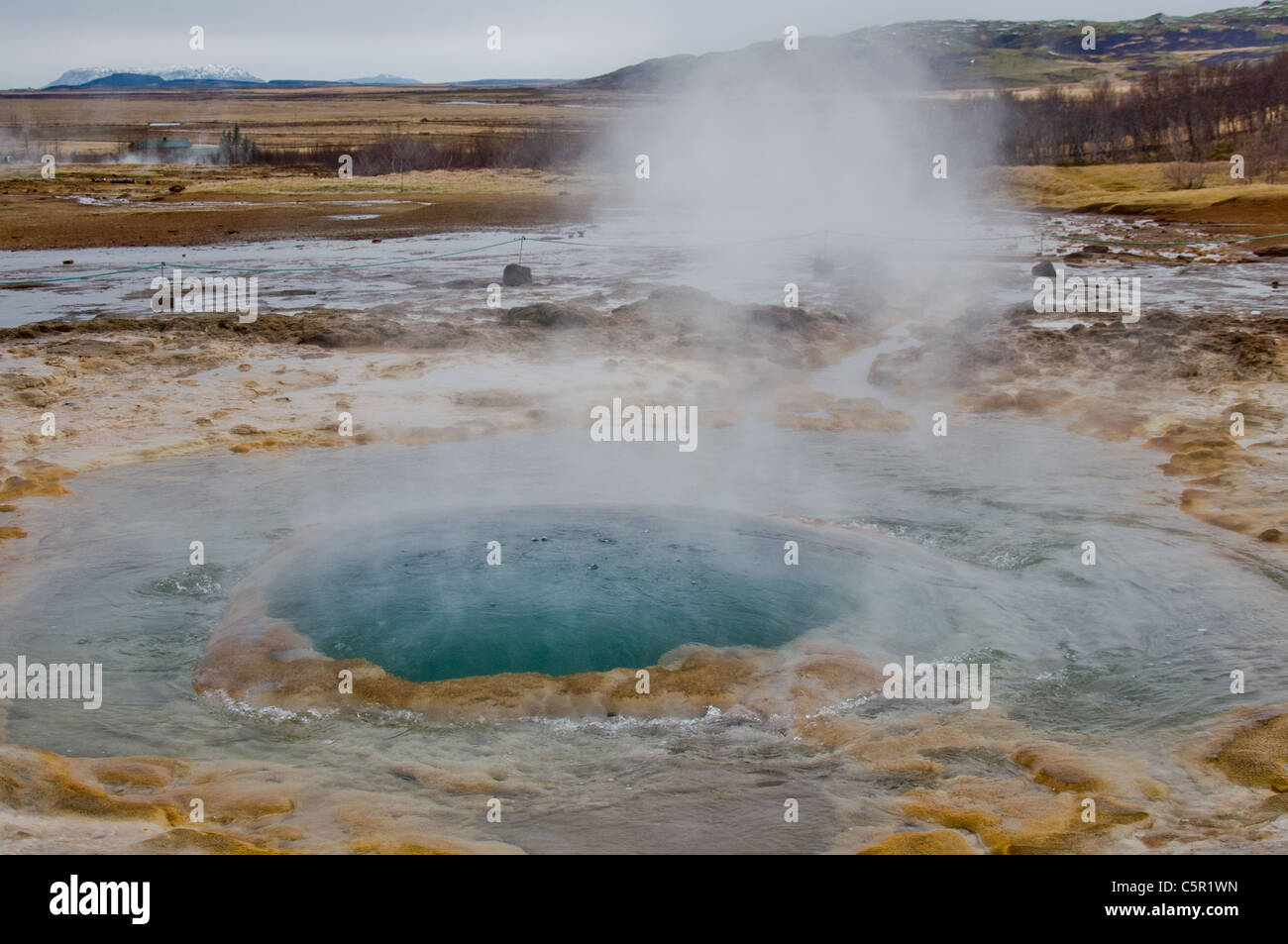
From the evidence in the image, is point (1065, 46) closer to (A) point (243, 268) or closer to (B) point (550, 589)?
(A) point (243, 268)

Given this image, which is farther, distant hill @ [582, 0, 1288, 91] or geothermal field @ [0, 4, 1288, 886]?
distant hill @ [582, 0, 1288, 91]

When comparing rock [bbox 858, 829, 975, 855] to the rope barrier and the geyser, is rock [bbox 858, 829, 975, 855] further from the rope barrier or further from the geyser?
the rope barrier

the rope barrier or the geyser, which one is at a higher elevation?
the rope barrier

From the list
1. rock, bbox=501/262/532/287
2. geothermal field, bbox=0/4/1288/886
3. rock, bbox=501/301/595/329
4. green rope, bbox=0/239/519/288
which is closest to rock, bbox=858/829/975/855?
geothermal field, bbox=0/4/1288/886

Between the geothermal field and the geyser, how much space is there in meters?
0.03

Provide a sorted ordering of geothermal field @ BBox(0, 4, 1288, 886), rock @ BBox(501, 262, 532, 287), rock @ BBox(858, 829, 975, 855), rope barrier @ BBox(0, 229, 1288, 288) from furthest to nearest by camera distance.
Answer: rope barrier @ BBox(0, 229, 1288, 288) → rock @ BBox(501, 262, 532, 287) → geothermal field @ BBox(0, 4, 1288, 886) → rock @ BBox(858, 829, 975, 855)

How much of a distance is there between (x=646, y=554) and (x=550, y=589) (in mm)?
753

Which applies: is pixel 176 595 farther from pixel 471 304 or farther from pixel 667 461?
pixel 471 304

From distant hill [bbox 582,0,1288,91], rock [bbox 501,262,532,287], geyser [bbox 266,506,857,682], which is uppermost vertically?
distant hill [bbox 582,0,1288,91]

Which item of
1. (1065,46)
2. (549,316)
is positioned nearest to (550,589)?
(549,316)

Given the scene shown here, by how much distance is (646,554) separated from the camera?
21.5 feet

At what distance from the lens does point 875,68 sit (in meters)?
42.1

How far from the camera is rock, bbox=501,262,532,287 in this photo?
16.3 metres

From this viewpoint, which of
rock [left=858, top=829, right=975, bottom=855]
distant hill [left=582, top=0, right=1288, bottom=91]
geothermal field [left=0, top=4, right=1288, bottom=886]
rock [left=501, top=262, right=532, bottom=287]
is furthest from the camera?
distant hill [left=582, top=0, right=1288, bottom=91]
